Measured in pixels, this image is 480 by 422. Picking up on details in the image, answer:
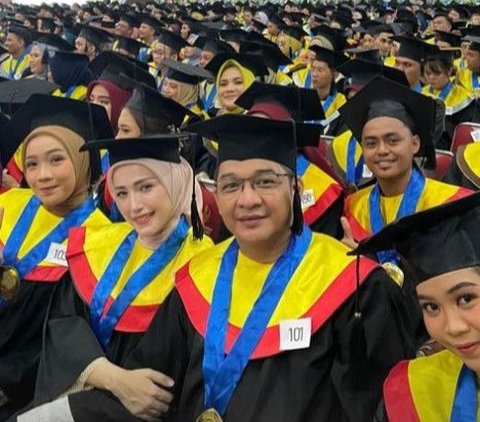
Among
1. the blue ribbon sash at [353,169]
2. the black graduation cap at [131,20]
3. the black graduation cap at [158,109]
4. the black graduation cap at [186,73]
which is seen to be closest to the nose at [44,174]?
the black graduation cap at [158,109]

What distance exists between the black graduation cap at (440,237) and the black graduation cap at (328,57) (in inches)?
191

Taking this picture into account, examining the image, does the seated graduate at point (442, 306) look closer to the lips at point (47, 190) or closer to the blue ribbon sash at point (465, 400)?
the blue ribbon sash at point (465, 400)

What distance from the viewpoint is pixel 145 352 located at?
2.40 m

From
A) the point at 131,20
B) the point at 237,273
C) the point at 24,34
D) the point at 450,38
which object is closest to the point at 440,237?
the point at 237,273

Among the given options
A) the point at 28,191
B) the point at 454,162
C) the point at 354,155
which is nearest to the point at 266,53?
the point at 354,155

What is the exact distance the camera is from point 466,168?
364 centimetres

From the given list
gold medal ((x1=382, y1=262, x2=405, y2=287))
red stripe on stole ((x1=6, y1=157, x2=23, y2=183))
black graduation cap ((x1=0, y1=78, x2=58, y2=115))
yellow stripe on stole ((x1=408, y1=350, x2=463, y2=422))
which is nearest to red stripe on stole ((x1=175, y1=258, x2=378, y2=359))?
yellow stripe on stole ((x1=408, y1=350, x2=463, y2=422))

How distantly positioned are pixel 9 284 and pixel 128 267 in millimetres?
609

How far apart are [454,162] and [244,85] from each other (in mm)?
2162

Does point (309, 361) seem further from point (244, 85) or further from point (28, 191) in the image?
point (244, 85)

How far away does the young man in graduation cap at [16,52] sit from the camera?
31.3 ft

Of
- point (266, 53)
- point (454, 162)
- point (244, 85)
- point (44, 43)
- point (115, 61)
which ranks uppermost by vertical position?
point (44, 43)

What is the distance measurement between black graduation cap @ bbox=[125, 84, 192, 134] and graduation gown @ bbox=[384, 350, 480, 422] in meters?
2.13

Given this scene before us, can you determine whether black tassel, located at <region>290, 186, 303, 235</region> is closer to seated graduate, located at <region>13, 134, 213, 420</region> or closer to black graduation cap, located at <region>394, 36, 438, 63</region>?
seated graduate, located at <region>13, 134, 213, 420</region>
